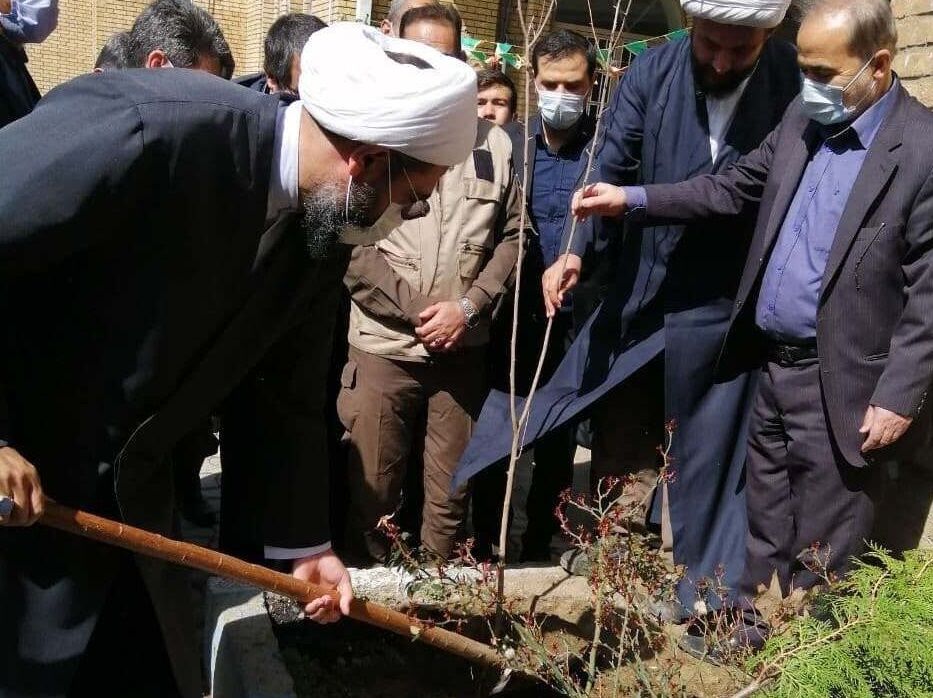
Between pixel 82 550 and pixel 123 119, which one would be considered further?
pixel 82 550

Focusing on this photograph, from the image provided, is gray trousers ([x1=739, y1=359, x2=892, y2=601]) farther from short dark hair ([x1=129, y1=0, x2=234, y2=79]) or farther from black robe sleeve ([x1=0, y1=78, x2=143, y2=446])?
short dark hair ([x1=129, y1=0, x2=234, y2=79])

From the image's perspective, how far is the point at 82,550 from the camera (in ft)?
6.40

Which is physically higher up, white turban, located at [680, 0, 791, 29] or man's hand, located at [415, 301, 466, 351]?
white turban, located at [680, 0, 791, 29]

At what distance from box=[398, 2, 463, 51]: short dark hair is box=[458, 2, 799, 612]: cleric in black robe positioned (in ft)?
2.92

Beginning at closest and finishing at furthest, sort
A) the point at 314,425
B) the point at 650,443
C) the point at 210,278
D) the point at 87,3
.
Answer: the point at 210,278 → the point at 314,425 → the point at 650,443 → the point at 87,3

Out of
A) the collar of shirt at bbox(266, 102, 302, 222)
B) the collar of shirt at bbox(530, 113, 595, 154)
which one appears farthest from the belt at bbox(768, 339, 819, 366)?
the collar of shirt at bbox(266, 102, 302, 222)

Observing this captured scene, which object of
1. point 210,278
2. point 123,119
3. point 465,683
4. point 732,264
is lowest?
point 465,683

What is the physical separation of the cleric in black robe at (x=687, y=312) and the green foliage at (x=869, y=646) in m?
1.17

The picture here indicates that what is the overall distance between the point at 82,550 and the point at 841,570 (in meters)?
2.21

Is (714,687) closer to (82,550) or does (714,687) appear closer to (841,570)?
(841,570)

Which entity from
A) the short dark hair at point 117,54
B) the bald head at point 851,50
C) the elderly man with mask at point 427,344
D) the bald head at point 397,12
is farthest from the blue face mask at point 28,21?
the bald head at point 851,50

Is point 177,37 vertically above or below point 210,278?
above

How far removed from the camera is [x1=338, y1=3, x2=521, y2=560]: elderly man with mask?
354 centimetres

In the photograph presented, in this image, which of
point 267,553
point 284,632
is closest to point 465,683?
point 284,632
